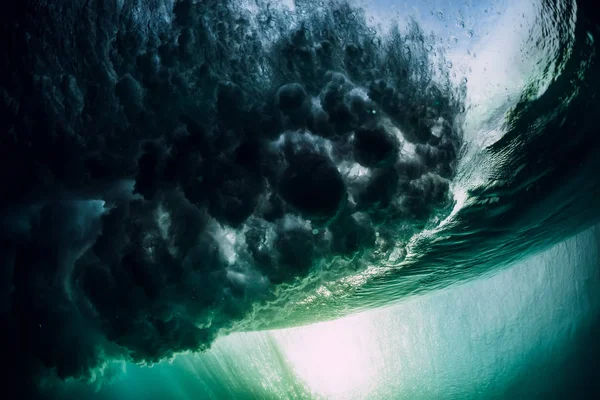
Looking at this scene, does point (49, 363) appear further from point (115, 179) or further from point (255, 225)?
point (255, 225)

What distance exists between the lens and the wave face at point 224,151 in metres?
3.31

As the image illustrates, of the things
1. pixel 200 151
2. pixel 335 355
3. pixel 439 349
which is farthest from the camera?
pixel 439 349

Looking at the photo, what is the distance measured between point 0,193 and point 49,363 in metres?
3.70

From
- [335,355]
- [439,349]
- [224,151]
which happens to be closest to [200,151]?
[224,151]

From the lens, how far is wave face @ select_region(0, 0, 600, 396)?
3314 millimetres

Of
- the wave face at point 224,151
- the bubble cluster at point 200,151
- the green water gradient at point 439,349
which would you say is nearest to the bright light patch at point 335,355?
the green water gradient at point 439,349

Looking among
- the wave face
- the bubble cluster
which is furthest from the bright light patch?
the bubble cluster

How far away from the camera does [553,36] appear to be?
3.48 metres

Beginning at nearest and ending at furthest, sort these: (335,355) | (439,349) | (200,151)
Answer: (200,151) → (335,355) → (439,349)

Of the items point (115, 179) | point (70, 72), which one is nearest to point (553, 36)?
point (70, 72)

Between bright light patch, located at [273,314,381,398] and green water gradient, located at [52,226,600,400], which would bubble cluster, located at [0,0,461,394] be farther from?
bright light patch, located at [273,314,381,398]

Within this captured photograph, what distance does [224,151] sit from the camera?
Result: 162 inches

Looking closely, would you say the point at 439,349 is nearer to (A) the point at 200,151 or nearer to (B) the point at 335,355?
(B) the point at 335,355

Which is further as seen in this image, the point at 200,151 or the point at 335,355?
the point at 335,355
